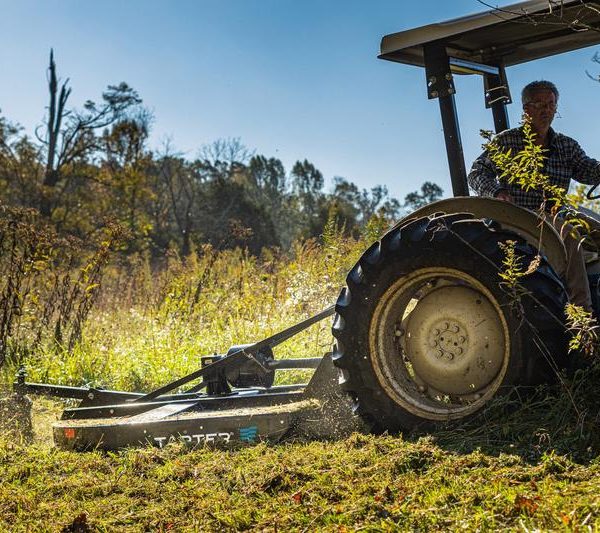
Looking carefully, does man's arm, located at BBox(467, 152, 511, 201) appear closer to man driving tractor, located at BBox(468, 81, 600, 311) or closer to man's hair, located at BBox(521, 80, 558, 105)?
man driving tractor, located at BBox(468, 81, 600, 311)

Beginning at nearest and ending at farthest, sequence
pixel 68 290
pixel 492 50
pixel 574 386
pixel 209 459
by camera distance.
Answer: pixel 574 386
pixel 209 459
pixel 492 50
pixel 68 290

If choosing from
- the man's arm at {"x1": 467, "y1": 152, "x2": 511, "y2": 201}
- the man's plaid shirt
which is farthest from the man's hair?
the man's arm at {"x1": 467, "y1": 152, "x2": 511, "y2": 201}

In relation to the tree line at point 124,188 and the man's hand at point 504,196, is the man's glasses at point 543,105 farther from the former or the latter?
the tree line at point 124,188

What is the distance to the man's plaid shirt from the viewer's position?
204 inches

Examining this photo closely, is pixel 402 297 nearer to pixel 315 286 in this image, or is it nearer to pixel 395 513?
pixel 395 513

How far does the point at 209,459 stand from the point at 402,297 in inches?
55.6

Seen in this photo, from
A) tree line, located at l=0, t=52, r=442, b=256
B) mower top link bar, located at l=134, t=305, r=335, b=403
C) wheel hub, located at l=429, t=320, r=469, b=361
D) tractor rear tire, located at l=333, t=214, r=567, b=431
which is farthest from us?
tree line, located at l=0, t=52, r=442, b=256

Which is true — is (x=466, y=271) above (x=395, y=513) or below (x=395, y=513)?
above

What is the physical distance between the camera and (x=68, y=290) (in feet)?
31.2

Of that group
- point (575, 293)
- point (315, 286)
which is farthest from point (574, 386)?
point (315, 286)

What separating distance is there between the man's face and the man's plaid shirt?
0.41 ft

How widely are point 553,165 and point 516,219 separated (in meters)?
0.99

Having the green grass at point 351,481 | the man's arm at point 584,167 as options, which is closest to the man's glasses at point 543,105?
the man's arm at point 584,167

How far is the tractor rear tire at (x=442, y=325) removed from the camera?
4117 mm
